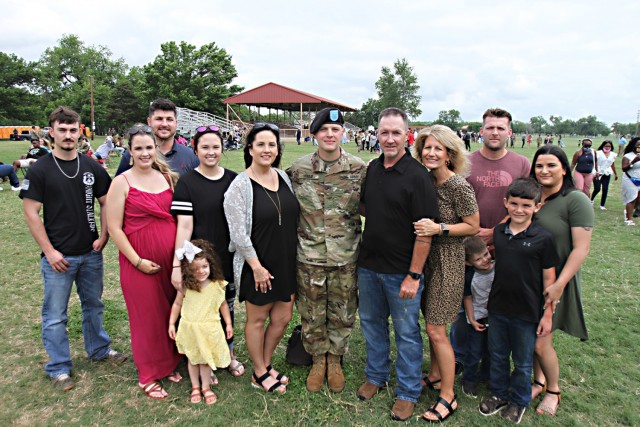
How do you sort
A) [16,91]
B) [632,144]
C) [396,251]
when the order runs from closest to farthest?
[396,251], [632,144], [16,91]

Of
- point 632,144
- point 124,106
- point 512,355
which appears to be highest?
point 124,106

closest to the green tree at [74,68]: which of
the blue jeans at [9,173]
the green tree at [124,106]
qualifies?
the green tree at [124,106]

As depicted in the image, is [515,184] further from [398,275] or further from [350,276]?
[350,276]

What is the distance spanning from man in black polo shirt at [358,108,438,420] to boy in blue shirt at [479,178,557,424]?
55 cm

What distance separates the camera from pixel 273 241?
3148 millimetres

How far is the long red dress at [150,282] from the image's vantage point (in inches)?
125

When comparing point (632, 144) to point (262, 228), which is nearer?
point (262, 228)

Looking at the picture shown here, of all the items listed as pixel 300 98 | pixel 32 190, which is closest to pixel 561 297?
pixel 32 190

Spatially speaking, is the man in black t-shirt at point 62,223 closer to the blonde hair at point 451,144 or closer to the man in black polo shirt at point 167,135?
the man in black polo shirt at point 167,135

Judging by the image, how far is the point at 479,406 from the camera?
319 centimetres

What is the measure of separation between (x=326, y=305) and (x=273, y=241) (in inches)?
29.6

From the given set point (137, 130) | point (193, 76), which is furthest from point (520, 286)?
point (193, 76)

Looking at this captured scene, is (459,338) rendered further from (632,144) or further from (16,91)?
(16,91)

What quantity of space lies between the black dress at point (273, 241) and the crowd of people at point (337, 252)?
11 millimetres
